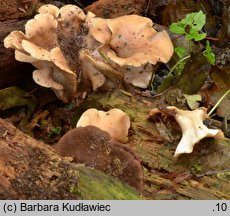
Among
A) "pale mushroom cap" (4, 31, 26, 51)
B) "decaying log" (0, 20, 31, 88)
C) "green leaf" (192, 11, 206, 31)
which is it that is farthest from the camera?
"green leaf" (192, 11, 206, 31)

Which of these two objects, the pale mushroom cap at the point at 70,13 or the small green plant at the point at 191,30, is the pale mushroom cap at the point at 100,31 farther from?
the small green plant at the point at 191,30

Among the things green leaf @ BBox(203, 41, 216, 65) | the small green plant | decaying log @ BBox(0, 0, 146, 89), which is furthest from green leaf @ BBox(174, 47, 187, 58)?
decaying log @ BBox(0, 0, 146, 89)

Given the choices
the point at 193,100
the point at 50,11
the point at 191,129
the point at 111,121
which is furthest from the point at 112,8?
the point at 191,129

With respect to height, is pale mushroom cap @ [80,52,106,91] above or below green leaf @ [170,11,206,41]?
below

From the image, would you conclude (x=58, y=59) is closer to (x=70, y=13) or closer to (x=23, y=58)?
(x=23, y=58)

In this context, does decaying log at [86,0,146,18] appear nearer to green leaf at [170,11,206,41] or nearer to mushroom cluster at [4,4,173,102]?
mushroom cluster at [4,4,173,102]

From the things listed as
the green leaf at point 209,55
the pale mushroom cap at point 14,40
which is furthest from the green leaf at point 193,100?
the pale mushroom cap at point 14,40
